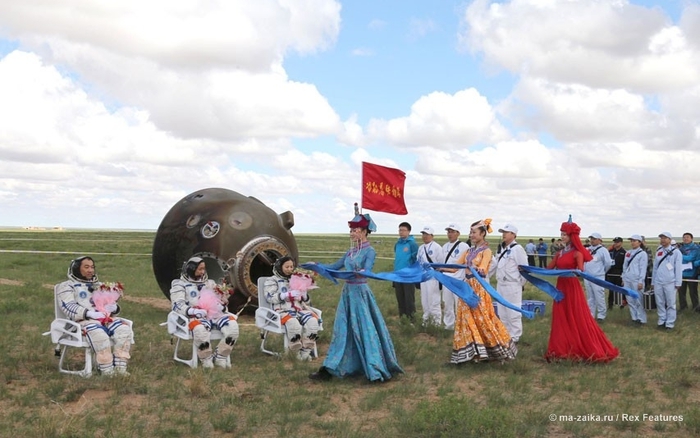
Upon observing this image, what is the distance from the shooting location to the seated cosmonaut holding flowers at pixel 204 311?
8.83 m

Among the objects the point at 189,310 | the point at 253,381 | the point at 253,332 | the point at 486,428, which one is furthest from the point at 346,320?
the point at 253,332

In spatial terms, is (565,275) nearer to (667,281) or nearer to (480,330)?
(480,330)

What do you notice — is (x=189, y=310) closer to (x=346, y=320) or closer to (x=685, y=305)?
(x=346, y=320)

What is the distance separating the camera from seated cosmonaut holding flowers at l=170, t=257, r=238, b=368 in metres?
8.83

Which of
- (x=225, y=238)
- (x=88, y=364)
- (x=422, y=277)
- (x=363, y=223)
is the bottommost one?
(x=88, y=364)

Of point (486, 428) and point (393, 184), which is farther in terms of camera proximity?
point (393, 184)

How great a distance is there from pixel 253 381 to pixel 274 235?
4872 millimetres

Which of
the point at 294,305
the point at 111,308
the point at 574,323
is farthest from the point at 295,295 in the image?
the point at 574,323

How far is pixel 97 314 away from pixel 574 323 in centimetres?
631

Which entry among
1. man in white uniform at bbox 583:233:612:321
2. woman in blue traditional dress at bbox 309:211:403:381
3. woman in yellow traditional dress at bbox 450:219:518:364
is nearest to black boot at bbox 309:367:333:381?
woman in blue traditional dress at bbox 309:211:403:381

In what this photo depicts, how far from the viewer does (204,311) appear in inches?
353

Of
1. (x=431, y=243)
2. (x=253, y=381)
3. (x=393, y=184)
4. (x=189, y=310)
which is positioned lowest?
→ (x=253, y=381)

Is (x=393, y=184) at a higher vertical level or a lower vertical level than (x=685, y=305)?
higher

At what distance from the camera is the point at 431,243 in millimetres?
13234
